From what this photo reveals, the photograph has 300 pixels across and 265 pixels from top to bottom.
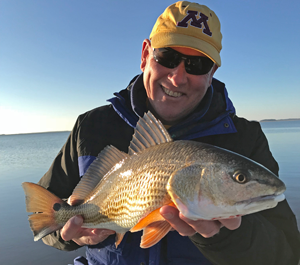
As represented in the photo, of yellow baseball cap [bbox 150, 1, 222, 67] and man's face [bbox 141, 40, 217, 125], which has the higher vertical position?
yellow baseball cap [bbox 150, 1, 222, 67]

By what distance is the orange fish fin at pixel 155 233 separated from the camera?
1.84 meters

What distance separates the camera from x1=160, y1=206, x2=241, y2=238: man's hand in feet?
5.65

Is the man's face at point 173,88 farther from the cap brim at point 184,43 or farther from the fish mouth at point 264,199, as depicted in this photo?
the fish mouth at point 264,199

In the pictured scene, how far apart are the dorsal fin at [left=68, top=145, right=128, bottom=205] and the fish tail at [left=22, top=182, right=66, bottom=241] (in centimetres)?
21

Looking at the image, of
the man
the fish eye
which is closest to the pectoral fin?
the man

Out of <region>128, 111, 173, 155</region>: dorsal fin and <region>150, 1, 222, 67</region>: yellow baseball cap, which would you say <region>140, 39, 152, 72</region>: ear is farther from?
<region>128, 111, 173, 155</region>: dorsal fin

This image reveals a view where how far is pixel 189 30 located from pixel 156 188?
197 cm

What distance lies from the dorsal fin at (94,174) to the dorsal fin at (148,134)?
0.33m

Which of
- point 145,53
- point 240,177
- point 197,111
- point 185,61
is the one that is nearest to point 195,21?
point 185,61

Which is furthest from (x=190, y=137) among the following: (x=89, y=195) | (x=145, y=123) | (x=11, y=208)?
(x=11, y=208)

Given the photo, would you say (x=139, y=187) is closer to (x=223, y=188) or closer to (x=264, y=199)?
(x=223, y=188)

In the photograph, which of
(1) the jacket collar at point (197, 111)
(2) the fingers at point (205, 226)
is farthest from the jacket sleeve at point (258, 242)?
(1) the jacket collar at point (197, 111)

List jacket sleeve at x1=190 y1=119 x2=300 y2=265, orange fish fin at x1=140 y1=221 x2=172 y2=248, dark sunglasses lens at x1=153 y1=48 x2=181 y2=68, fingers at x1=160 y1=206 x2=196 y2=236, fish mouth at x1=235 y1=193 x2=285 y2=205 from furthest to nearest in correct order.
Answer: dark sunglasses lens at x1=153 y1=48 x2=181 y2=68
jacket sleeve at x1=190 y1=119 x2=300 y2=265
orange fish fin at x1=140 y1=221 x2=172 y2=248
fingers at x1=160 y1=206 x2=196 y2=236
fish mouth at x1=235 y1=193 x2=285 y2=205

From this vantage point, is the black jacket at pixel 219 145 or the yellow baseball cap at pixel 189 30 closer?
the black jacket at pixel 219 145
